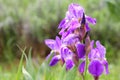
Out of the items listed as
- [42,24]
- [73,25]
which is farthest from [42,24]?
[73,25]

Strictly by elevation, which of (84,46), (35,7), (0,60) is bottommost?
(84,46)

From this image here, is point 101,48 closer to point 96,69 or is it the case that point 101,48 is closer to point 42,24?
point 96,69

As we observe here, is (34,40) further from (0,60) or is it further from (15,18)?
(0,60)

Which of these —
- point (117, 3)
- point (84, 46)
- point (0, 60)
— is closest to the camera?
point (84, 46)

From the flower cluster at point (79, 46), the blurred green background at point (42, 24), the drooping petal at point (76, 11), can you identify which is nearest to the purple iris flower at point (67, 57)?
the flower cluster at point (79, 46)

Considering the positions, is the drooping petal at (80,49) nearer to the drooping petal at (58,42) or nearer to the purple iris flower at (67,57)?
the purple iris flower at (67,57)

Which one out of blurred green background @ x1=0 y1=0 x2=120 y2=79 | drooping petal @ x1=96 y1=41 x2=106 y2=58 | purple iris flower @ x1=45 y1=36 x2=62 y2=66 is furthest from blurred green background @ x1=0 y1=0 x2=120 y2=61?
drooping petal @ x1=96 y1=41 x2=106 y2=58

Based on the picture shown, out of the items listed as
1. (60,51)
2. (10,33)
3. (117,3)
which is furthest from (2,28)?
(60,51)

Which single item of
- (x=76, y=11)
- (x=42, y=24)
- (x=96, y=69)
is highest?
(x=42, y=24)
